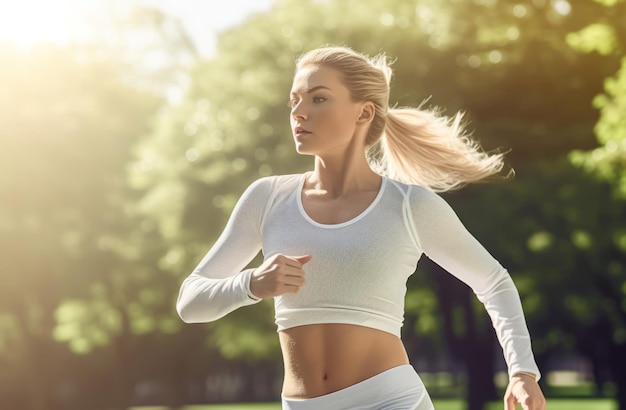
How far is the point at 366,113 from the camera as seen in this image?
4.54 metres

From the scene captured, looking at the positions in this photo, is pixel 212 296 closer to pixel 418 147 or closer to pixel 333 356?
pixel 333 356

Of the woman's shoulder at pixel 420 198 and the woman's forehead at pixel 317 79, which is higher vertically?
the woman's forehead at pixel 317 79

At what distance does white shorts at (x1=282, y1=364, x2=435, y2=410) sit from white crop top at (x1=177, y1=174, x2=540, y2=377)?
18 cm

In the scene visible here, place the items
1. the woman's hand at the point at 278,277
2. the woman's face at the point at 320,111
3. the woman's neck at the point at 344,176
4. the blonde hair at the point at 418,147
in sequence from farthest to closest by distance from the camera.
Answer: the blonde hair at the point at 418,147 → the woman's neck at the point at 344,176 → the woman's face at the point at 320,111 → the woman's hand at the point at 278,277

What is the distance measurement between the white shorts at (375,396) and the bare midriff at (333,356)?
3 cm

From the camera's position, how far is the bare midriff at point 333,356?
13.4 ft

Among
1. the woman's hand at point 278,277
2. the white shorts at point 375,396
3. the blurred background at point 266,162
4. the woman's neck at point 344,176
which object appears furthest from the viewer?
the blurred background at point 266,162

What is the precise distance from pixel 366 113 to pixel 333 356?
3.25ft

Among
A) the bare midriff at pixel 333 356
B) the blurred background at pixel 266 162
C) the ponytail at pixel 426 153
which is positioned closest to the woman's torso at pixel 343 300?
the bare midriff at pixel 333 356

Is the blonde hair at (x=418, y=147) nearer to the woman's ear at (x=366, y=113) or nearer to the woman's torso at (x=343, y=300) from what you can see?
the woman's ear at (x=366, y=113)

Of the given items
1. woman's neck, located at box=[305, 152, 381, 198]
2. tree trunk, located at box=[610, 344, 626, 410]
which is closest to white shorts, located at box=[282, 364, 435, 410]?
woman's neck, located at box=[305, 152, 381, 198]

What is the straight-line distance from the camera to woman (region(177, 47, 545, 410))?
161 inches

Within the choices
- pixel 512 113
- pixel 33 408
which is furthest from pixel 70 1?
pixel 512 113

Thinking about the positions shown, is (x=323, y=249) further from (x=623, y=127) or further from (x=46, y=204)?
(x=46, y=204)
